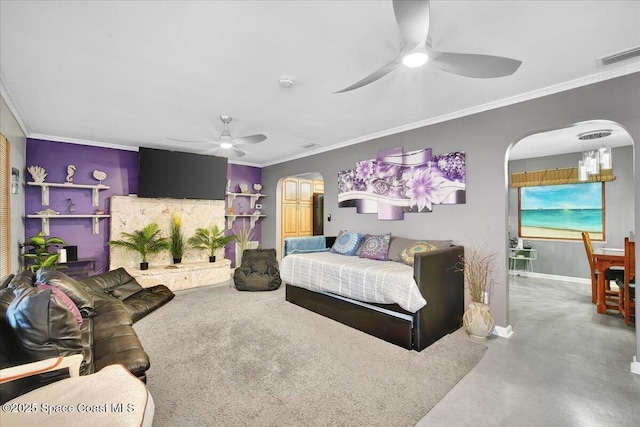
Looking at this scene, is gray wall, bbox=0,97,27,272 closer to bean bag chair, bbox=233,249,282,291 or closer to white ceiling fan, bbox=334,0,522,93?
bean bag chair, bbox=233,249,282,291

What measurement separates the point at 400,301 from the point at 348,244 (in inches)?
67.8

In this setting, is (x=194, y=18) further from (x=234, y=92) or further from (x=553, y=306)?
(x=553, y=306)

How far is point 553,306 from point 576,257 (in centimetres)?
229

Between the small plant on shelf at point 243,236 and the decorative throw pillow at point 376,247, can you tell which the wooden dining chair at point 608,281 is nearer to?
the decorative throw pillow at point 376,247

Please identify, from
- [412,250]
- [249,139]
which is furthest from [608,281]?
[249,139]

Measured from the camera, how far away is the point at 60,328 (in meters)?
1.49

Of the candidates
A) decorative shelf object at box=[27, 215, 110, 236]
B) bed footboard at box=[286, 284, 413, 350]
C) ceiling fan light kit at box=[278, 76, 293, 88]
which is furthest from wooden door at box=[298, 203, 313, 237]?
ceiling fan light kit at box=[278, 76, 293, 88]

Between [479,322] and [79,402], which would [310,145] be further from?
[79,402]


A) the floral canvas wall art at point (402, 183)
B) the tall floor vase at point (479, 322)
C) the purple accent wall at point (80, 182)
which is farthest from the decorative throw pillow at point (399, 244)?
the purple accent wall at point (80, 182)

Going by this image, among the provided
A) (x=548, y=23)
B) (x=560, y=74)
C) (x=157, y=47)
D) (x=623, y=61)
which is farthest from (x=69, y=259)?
(x=623, y=61)

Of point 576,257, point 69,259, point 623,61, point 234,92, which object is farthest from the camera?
point 576,257

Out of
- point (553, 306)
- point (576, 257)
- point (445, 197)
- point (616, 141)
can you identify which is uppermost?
point (616, 141)

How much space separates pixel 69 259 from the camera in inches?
178

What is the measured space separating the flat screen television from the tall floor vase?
491 cm
